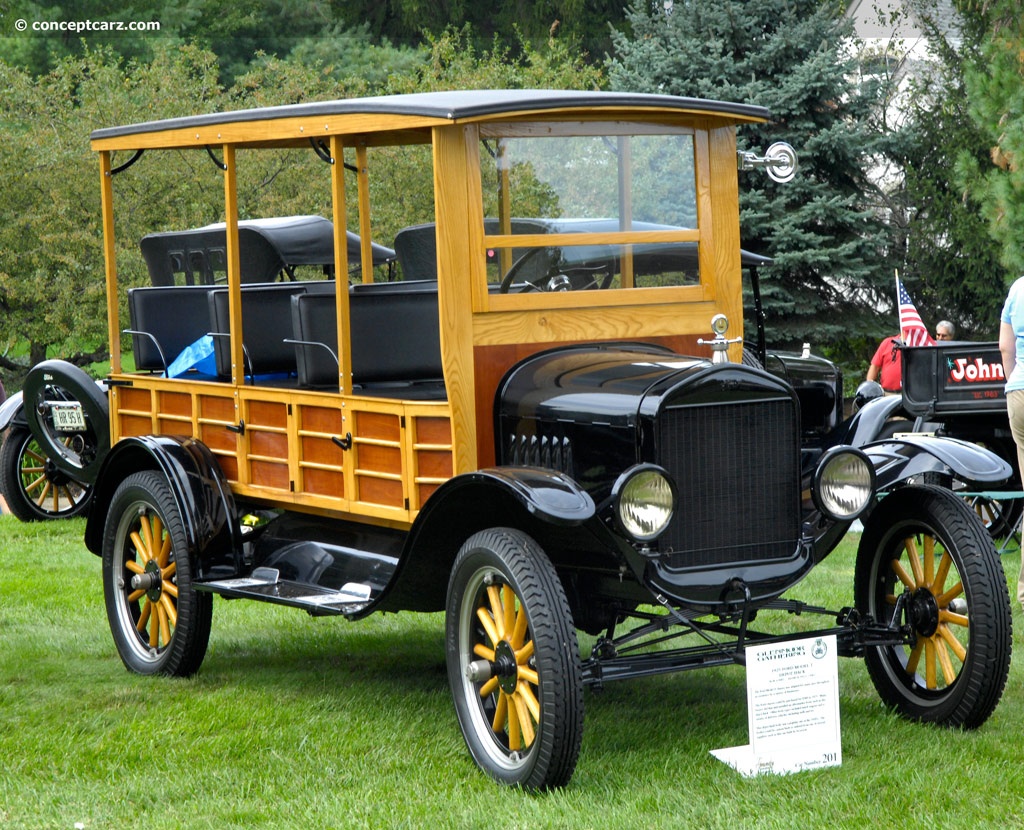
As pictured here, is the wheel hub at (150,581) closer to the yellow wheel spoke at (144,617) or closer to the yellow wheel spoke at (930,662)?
the yellow wheel spoke at (144,617)

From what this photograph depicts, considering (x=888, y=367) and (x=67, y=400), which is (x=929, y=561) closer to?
(x=67, y=400)

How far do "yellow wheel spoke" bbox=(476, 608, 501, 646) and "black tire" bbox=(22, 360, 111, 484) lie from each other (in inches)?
189

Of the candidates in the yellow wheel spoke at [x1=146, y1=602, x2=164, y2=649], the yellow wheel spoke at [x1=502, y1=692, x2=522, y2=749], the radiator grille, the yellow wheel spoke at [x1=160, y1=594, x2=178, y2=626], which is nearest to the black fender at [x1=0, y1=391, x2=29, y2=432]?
the yellow wheel spoke at [x1=146, y1=602, x2=164, y2=649]

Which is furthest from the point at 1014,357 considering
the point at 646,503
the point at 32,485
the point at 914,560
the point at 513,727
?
the point at 32,485

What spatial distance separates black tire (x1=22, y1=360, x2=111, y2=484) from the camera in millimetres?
8594

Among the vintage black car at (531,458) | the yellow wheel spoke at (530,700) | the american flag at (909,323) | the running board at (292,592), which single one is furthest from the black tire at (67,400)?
the american flag at (909,323)

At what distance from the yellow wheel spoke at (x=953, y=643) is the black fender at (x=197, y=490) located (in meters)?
2.80

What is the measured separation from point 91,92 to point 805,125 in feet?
27.8

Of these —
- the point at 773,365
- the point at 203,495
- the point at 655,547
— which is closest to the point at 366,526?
the point at 203,495

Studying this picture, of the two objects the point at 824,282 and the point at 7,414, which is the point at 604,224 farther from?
the point at 824,282

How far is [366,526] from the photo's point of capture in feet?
17.9

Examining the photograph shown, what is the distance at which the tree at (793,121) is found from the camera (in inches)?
615

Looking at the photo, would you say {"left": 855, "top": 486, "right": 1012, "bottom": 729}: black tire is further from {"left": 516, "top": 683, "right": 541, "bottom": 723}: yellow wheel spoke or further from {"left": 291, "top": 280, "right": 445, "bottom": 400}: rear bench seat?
{"left": 291, "top": 280, "right": 445, "bottom": 400}: rear bench seat

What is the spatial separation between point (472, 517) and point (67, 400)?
567cm
